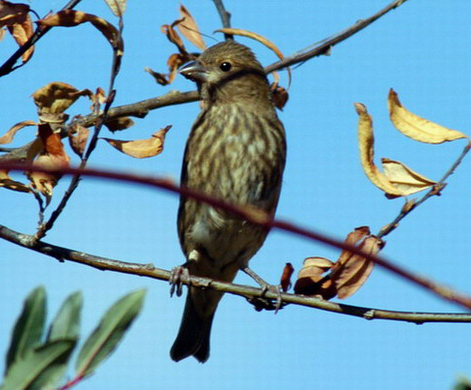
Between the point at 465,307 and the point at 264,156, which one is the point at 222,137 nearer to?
the point at 264,156

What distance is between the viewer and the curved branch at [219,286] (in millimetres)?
2812

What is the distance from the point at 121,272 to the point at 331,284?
784mm

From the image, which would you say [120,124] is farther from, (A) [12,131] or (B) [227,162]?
(B) [227,162]

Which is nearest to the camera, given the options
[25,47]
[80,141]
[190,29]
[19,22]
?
[80,141]

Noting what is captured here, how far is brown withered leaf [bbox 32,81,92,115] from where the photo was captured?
3.08 meters

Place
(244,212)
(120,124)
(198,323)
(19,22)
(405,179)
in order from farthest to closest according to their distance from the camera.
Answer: (198,323), (120,124), (19,22), (405,179), (244,212)

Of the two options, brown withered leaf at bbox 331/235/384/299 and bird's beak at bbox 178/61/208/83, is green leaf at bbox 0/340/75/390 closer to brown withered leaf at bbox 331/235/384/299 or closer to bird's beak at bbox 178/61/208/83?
brown withered leaf at bbox 331/235/384/299

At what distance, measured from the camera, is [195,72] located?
5098 millimetres

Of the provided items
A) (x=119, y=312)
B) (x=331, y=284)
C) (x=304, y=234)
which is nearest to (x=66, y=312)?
(x=119, y=312)

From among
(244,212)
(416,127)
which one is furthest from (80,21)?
(244,212)

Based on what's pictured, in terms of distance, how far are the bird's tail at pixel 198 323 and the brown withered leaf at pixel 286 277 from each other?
2515mm

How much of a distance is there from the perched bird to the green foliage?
3736mm

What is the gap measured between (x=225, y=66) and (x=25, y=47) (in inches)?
101

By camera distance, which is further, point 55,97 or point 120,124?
point 120,124
